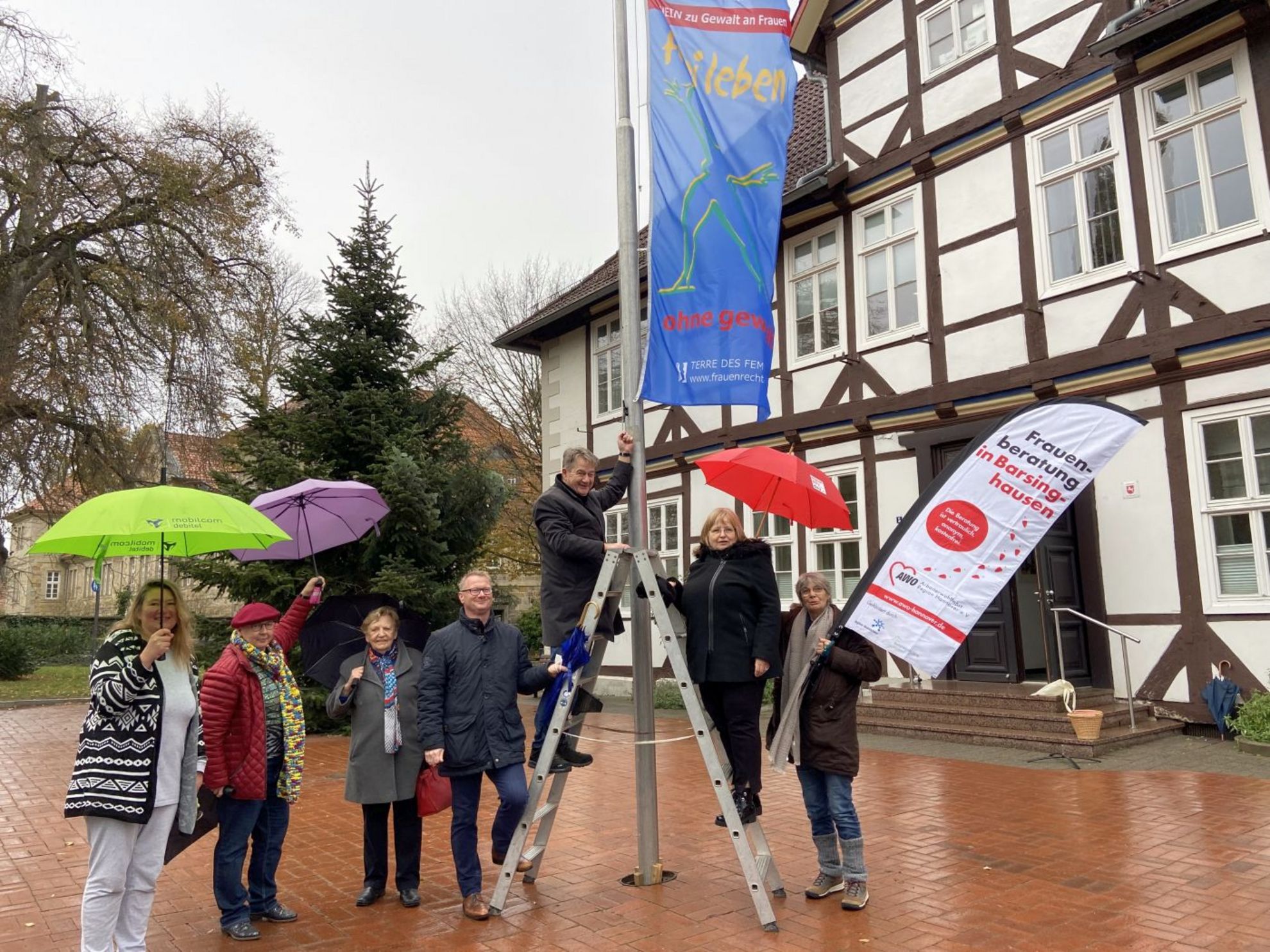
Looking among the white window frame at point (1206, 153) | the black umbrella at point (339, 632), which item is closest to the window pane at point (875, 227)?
the white window frame at point (1206, 153)

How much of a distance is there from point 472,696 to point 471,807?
0.58m

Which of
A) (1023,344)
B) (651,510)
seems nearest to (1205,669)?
(1023,344)

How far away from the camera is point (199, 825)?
468cm

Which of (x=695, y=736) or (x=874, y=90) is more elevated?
(x=874, y=90)

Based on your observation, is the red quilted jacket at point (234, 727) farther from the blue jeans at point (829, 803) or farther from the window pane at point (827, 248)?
the window pane at point (827, 248)

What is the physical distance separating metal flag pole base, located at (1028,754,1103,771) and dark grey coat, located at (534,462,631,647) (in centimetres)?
548

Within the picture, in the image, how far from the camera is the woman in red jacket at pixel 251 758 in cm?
472

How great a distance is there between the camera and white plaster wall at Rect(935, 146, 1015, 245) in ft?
38.2

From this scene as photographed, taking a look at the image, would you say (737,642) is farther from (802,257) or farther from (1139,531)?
(802,257)

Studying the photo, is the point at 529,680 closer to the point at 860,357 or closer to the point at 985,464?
the point at 985,464

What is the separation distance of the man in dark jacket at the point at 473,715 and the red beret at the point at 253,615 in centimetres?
81

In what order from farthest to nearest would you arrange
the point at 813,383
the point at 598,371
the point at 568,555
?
the point at 598,371
the point at 813,383
the point at 568,555

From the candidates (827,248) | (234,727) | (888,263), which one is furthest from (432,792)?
(827,248)

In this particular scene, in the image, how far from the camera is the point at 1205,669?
957 cm
